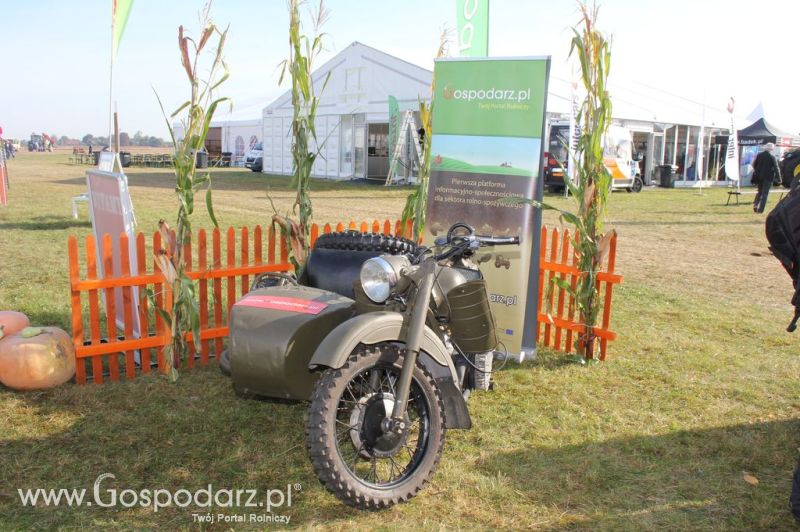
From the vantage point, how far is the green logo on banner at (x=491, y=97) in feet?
16.5

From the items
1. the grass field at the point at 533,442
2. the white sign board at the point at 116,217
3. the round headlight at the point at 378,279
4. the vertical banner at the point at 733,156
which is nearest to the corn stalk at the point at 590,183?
the grass field at the point at 533,442

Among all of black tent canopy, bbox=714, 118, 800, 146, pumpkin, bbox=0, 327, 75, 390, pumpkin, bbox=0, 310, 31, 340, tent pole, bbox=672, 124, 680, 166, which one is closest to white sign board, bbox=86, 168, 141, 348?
pumpkin, bbox=0, 327, 75, 390

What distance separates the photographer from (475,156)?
5.34 m

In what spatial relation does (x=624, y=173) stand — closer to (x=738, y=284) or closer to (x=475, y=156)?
(x=738, y=284)

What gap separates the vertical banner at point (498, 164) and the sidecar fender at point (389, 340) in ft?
5.78

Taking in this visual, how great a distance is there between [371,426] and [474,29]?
6.93 meters

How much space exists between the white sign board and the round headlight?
231 centimetres

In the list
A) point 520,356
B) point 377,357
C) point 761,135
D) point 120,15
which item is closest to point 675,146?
point 761,135

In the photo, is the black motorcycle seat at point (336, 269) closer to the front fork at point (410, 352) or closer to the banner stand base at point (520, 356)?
the front fork at point (410, 352)

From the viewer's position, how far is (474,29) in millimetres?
8742

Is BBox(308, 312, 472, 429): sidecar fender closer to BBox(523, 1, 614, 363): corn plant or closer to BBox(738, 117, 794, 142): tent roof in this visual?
BBox(523, 1, 614, 363): corn plant

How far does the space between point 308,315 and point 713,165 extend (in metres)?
32.0

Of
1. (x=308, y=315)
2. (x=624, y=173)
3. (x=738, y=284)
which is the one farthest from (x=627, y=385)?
(x=624, y=173)

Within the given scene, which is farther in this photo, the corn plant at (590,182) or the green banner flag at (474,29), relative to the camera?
the green banner flag at (474,29)
